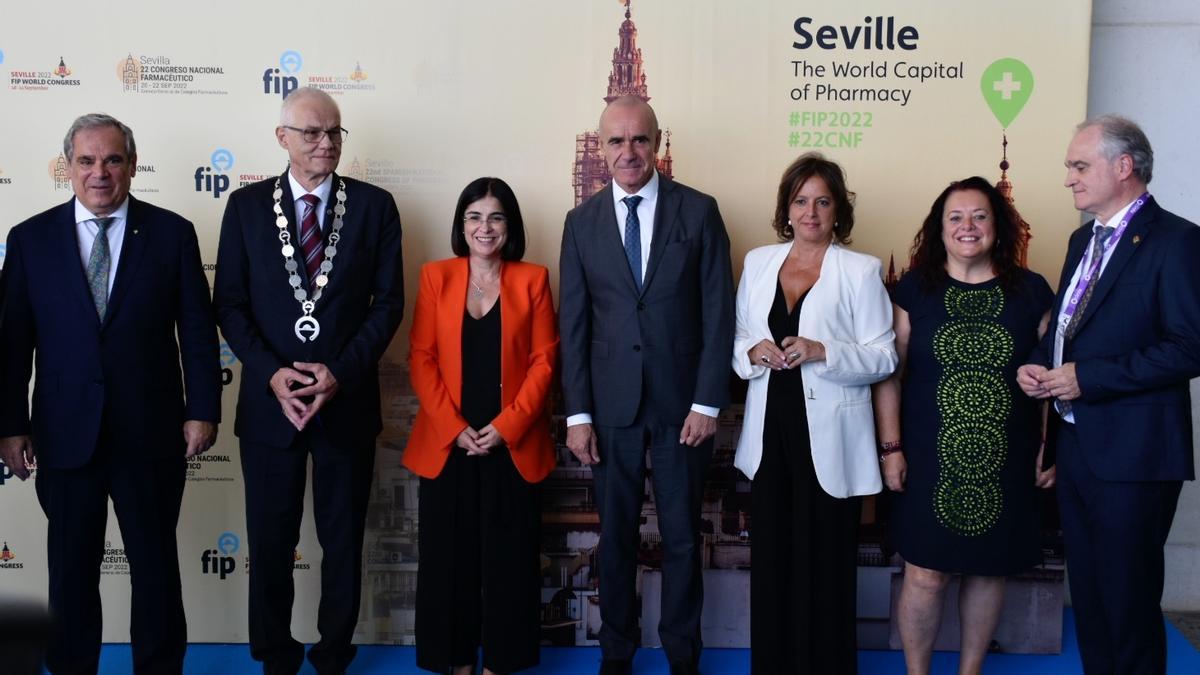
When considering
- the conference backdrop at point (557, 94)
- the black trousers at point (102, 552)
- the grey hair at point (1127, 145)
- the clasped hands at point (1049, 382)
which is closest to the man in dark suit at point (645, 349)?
the conference backdrop at point (557, 94)

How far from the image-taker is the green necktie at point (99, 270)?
3031mm

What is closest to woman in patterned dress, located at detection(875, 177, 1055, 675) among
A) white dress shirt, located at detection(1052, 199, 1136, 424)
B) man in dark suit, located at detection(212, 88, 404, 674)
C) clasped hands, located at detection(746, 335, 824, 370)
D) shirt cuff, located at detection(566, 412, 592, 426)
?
white dress shirt, located at detection(1052, 199, 1136, 424)

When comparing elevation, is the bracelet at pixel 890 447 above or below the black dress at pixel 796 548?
above

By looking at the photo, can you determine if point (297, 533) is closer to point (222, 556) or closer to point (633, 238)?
point (222, 556)

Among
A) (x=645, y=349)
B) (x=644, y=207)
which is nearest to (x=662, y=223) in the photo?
(x=644, y=207)

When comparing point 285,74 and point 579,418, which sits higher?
point 285,74

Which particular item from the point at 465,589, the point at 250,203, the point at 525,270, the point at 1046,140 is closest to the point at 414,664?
the point at 465,589

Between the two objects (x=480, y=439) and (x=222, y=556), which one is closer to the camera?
(x=480, y=439)

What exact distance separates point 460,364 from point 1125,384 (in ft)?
6.54

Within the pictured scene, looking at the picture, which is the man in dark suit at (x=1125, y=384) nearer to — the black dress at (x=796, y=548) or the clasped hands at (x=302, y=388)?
the black dress at (x=796, y=548)

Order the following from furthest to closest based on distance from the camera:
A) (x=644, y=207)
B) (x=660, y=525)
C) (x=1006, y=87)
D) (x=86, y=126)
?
(x=1006, y=87)
(x=660, y=525)
(x=644, y=207)
(x=86, y=126)

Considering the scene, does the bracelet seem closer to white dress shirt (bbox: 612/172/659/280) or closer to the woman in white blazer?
the woman in white blazer

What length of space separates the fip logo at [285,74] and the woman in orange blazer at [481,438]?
979mm

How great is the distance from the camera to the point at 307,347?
317 centimetres
